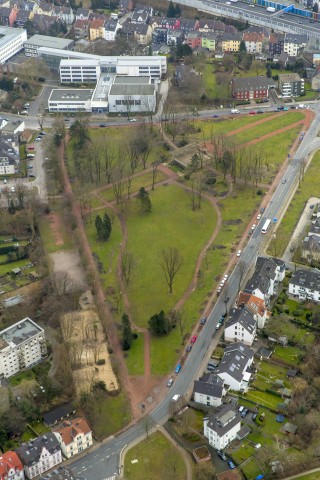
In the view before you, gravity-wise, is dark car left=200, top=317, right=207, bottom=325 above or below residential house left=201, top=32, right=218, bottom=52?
below

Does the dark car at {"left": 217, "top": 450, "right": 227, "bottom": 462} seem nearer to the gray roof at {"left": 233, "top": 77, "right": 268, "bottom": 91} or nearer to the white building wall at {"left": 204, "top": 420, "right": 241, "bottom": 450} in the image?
the white building wall at {"left": 204, "top": 420, "right": 241, "bottom": 450}

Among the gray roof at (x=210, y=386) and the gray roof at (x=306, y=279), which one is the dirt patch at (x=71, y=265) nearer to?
the gray roof at (x=210, y=386)

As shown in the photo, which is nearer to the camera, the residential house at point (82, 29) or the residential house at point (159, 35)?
the residential house at point (159, 35)

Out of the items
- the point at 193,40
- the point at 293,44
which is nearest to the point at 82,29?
the point at 193,40

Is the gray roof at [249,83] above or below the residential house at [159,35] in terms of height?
below

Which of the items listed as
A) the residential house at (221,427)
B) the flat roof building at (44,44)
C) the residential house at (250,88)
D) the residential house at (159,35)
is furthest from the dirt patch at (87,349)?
the residential house at (159,35)

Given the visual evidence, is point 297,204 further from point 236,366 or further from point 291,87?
point 291,87

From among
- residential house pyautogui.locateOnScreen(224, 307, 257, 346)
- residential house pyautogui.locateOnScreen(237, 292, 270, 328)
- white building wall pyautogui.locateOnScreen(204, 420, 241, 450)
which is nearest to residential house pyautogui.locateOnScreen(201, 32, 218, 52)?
residential house pyautogui.locateOnScreen(237, 292, 270, 328)
